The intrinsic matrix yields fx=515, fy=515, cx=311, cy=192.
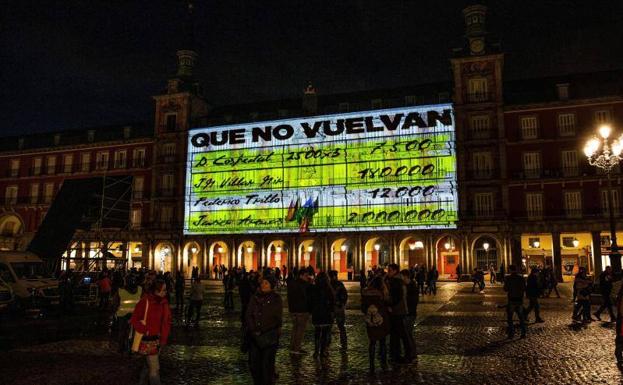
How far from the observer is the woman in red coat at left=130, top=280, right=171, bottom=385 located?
6582 millimetres

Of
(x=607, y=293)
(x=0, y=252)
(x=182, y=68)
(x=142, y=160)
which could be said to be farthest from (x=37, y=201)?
(x=607, y=293)

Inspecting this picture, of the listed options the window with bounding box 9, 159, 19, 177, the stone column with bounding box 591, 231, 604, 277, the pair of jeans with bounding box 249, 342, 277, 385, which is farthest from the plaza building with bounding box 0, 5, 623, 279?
the pair of jeans with bounding box 249, 342, 277, 385

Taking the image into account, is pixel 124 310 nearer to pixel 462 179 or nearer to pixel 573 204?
pixel 462 179

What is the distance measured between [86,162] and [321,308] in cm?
4704

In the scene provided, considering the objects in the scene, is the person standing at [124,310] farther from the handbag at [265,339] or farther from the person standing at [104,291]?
the person standing at [104,291]

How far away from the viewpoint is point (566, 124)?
38.1 meters

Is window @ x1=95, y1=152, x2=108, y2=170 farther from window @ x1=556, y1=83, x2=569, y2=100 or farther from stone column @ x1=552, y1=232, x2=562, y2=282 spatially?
window @ x1=556, y1=83, x2=569, y2=100

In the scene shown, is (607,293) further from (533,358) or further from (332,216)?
(332,216)

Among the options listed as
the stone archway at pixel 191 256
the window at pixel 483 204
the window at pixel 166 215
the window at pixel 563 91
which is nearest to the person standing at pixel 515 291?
the window at pixel 483 204

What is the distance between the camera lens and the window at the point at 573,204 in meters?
36.7

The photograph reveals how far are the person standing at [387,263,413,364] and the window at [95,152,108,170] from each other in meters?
46.3

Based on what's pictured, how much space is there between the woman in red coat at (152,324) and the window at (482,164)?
1402 inches

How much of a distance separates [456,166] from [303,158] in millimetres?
12528

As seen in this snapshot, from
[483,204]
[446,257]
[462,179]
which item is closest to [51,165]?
[446,257]
